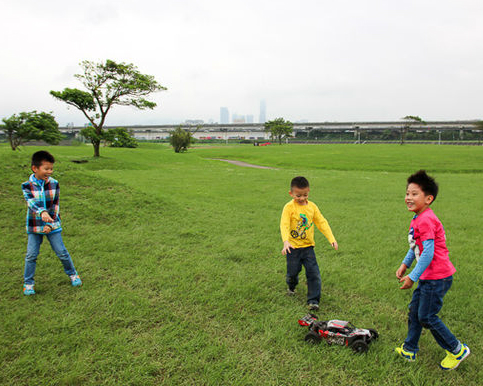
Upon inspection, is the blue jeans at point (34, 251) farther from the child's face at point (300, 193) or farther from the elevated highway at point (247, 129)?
the elevated highway at point (247, 129)

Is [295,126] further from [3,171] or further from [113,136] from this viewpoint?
[3,171]

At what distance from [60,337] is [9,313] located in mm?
904

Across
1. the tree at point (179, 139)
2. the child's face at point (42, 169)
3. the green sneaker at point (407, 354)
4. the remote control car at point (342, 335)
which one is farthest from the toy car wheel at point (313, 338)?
the tree at point (179, 139)

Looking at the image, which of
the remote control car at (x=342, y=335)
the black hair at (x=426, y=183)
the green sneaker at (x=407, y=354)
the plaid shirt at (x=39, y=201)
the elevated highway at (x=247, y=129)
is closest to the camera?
the black hair at (x=426, y=183)

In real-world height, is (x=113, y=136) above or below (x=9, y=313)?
above

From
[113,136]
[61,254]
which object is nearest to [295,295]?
[61,254]

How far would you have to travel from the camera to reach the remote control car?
108 inches

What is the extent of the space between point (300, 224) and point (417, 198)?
130 cm

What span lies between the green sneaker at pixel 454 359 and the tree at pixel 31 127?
98.2ft

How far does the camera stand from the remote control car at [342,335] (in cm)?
274

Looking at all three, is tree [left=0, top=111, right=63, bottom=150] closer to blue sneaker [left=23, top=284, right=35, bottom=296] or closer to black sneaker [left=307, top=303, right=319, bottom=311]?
blue sneaker [left=23, top=284, right=35, bottom=296]

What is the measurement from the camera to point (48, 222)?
3.53 m

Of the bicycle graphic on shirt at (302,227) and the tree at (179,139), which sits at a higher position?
the tree at (179,139)

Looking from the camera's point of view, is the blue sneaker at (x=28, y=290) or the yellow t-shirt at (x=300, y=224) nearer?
the yellow t-shirt at (x=300, y=224)
